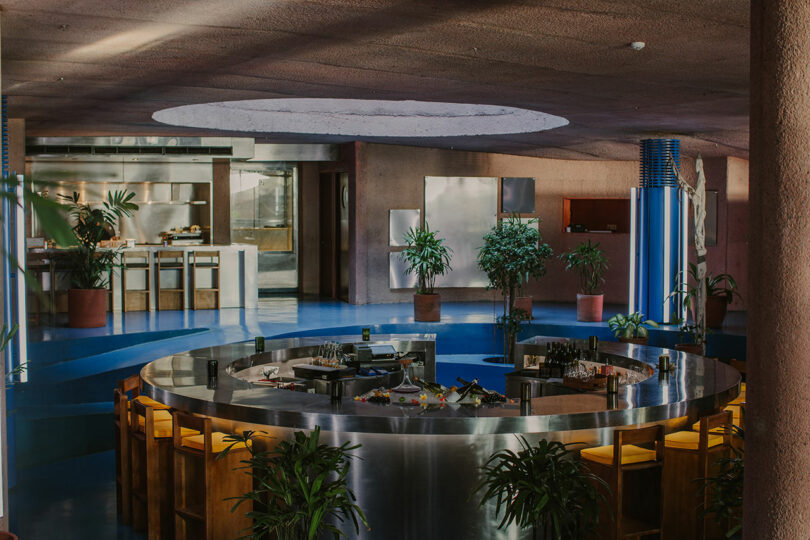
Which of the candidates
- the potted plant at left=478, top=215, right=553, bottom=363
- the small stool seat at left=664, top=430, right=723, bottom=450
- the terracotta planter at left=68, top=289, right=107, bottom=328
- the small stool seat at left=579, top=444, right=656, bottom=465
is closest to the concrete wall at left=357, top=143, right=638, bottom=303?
the potted plant at left=478, top=215, right=553, bottom=363

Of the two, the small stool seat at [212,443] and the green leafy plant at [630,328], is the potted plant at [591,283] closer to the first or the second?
the green leafy plant at [630,328]

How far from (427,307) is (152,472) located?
7775mm

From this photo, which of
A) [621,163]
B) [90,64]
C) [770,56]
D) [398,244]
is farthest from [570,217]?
[770,56]

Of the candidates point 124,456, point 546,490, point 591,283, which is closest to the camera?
point 546,490

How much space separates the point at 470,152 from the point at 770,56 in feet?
42.7

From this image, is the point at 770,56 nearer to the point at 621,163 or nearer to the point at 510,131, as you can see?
the point at 510,131

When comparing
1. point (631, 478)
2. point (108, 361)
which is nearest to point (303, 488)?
point (631, 478)

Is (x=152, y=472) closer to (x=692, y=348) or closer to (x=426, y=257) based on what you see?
(x=692, y=348)

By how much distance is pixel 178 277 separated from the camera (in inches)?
557

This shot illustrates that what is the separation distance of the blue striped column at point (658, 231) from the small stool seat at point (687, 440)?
700 cm

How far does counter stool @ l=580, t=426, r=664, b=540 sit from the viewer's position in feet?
16.4

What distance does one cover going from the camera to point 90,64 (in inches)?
281

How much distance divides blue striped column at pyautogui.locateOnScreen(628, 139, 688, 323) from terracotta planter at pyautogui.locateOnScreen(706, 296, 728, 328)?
487mm

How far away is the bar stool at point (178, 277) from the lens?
13930 millimetres
